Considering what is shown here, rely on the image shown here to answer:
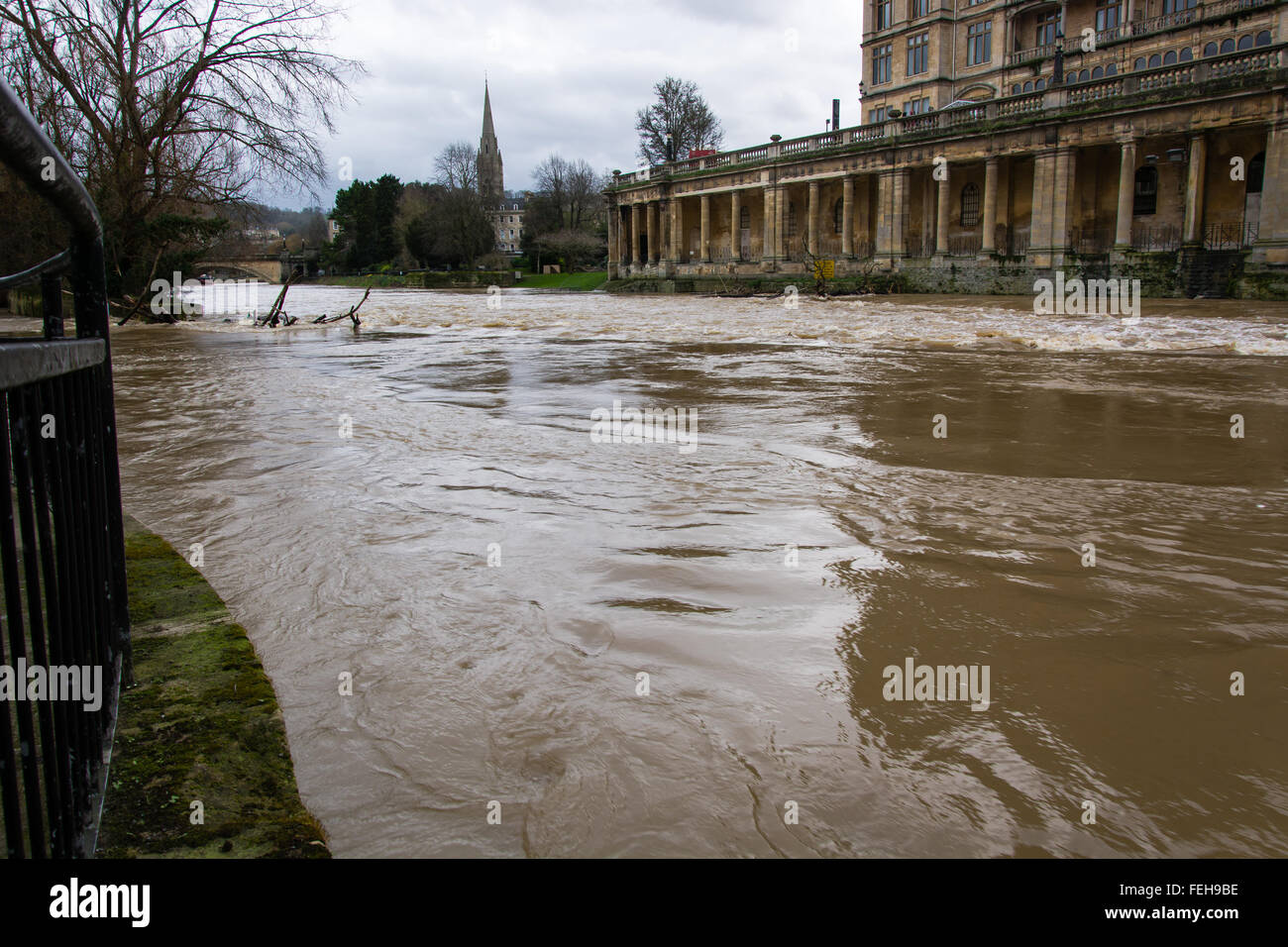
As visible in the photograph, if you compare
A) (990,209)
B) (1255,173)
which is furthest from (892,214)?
(1255,173)

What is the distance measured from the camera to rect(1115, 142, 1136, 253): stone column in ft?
123

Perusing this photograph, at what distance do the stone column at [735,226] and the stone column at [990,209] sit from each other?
21911 millimetres

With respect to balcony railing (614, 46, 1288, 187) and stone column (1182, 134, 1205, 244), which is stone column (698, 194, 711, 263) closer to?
balcony railing (614, 46, 1288, 187)

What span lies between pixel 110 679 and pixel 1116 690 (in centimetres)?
399

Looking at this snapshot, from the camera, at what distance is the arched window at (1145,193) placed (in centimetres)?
4025

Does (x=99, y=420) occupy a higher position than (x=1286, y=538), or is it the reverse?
(x=99, y=420)

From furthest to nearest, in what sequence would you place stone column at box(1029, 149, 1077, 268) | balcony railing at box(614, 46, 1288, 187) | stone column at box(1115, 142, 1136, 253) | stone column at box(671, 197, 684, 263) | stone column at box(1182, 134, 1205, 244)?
stone column at box(671, 197, 684, 263) < stone column at box(1029, 149, 1077, 268) < stone column at box(1115, 142, 1136, 253) < stone column at box(1182, 134, 1205, 244) < balcony railing at box(614, 46, 1288, 187)

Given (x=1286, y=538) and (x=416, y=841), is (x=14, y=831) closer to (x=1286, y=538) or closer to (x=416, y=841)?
(x=416, y=841)

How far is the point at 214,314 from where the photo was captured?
38.8m

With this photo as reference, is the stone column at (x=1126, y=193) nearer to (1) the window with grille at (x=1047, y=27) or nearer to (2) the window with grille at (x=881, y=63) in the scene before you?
(1) the window with grille at (x=1047, y=27)

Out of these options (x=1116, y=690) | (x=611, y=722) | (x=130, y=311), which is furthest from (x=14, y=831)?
(x=130, y=311)

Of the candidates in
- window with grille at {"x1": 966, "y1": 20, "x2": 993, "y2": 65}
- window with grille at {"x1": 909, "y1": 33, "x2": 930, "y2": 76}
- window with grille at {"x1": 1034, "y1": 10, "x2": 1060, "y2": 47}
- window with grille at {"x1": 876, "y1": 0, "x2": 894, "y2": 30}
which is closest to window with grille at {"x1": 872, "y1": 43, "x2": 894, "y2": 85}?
window with grille at {"x1": 876, "y1": 0, "x2": 894, "y2": 30}

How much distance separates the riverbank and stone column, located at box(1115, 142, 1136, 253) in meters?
40.5
